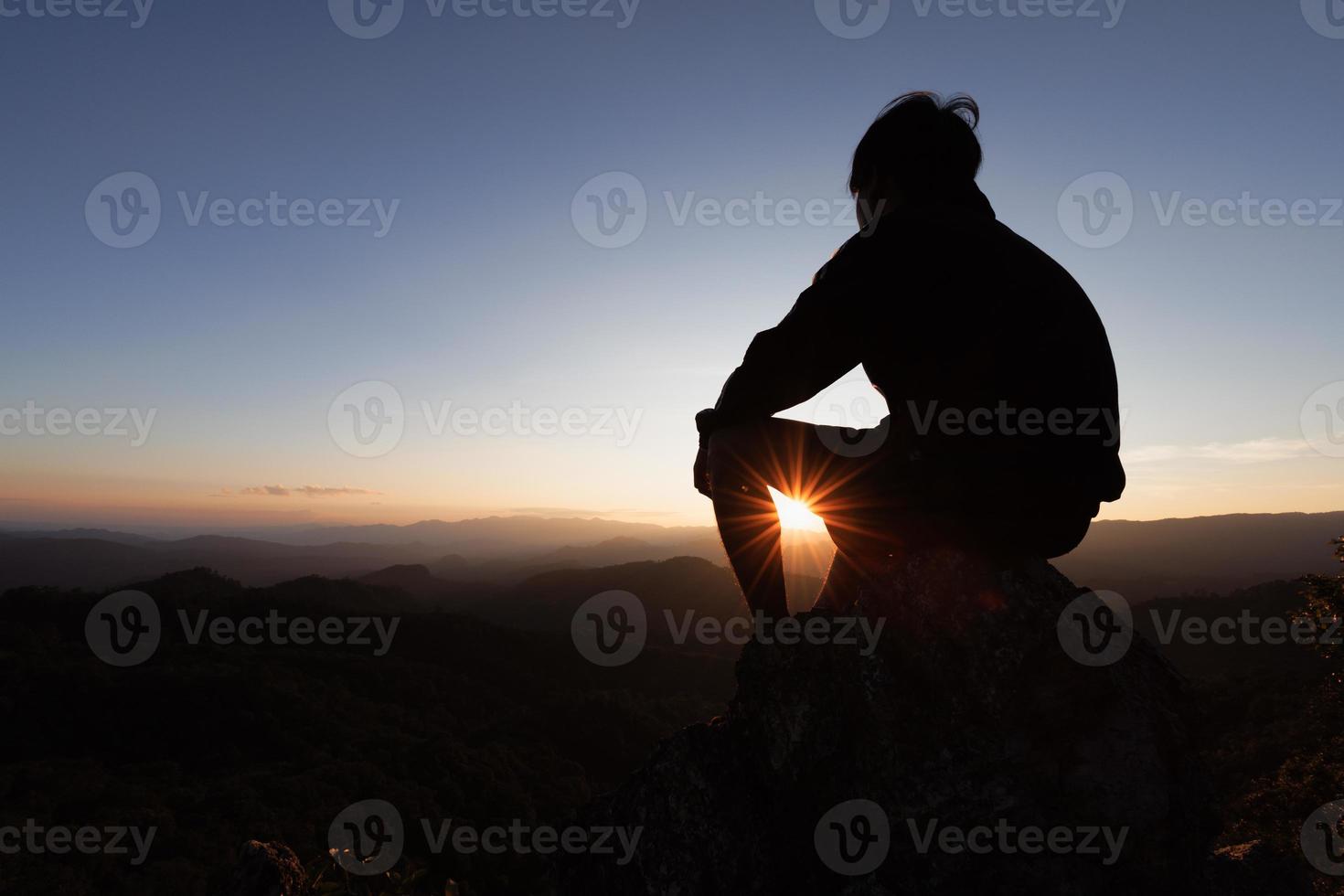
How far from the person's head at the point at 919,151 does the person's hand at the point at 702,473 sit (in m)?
1.46

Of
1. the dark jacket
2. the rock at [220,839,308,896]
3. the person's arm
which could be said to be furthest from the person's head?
the rock at [220,839,308,896]

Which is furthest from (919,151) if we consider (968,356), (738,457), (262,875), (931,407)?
(262,875)

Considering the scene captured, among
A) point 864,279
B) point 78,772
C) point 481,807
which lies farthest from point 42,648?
point 864,279

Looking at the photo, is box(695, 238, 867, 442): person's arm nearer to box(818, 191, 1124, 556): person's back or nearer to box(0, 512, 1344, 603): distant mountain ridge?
box(818, 191, 1124, 556): person's back

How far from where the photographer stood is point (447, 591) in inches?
3561

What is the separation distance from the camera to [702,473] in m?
3.24

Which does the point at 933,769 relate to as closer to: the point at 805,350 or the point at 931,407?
the point at 931,407

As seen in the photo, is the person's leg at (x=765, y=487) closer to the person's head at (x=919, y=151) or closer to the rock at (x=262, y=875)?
the person's head at (x=919, y=151)

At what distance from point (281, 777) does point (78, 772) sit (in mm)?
5224

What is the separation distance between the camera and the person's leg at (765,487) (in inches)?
113

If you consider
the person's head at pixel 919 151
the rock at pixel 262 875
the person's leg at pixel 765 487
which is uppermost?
the person's head at pixel 919 151

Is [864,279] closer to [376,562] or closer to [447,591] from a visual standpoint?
[447,591]

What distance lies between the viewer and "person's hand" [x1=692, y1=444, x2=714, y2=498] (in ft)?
10.4

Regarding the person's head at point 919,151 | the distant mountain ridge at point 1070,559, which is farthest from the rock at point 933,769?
the distant mountain ridge at point 1070,559
